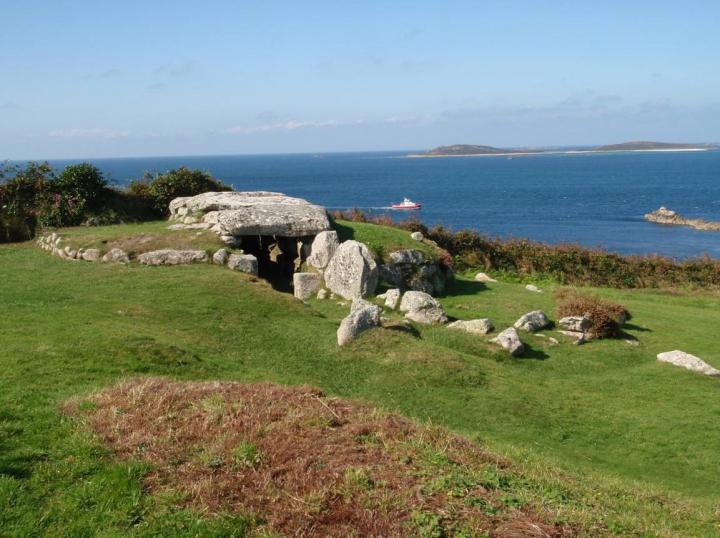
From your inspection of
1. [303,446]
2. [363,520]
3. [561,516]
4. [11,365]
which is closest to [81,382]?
[11,365]

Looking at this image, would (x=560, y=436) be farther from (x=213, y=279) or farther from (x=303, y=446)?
(x=213, y=279)

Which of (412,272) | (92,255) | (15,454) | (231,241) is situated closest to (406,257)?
(412,272)

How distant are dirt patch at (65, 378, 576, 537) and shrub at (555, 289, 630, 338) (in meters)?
14.0

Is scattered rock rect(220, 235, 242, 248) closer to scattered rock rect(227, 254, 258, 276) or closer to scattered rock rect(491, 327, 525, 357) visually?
scattered rock rect(227, 254, 258, 276)

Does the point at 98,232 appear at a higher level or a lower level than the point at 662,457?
higher

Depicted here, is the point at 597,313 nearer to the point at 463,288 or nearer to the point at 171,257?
the point at 463,288

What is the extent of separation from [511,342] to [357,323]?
17.3ft

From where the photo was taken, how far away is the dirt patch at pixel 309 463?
25.7ft

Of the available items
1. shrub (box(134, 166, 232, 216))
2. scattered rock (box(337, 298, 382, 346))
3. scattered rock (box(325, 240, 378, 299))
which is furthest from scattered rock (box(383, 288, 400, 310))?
shrub (box(134, 166, 232, 216))

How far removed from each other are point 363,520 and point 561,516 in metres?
2.60

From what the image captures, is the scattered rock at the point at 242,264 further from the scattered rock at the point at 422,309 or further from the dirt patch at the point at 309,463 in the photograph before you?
the dirt patch at the point at 309,463

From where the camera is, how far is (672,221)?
83.4 m

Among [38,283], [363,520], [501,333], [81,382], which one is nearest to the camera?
[363,520]

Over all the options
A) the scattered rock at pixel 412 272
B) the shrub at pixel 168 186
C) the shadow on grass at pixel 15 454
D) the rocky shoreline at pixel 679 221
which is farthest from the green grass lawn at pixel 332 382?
the rocky shoreline at pixel 679 221
